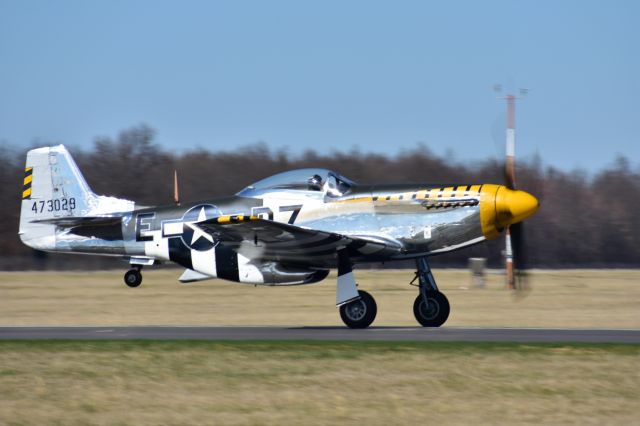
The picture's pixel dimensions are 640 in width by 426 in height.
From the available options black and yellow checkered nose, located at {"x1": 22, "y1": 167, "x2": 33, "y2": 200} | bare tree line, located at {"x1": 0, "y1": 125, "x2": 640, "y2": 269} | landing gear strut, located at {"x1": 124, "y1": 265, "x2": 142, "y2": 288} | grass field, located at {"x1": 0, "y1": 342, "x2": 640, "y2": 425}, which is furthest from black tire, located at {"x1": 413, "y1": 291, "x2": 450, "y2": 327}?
bare tree line, located at {"x1": 0, "y1": 125, "x2": 640, "y2": 269}

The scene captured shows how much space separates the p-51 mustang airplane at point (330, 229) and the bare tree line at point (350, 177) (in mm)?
31808

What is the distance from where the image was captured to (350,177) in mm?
57438

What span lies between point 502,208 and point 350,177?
40680 millimetres

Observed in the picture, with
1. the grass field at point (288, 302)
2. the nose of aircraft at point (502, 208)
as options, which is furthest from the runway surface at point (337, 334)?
the grass field at point (288, 302)

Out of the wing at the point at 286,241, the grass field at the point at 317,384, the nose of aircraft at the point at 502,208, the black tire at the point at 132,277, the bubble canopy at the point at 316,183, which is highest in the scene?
the bubble canopy at the point at 316,183

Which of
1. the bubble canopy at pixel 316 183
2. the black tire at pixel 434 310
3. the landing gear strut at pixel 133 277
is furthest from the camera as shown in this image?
the landing gear strut at pixel 133 277

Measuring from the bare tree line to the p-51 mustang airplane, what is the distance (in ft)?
104

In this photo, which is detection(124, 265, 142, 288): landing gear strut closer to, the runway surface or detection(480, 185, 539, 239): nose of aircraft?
the runway surface

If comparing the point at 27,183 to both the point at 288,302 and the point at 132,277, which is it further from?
the point at 288,302

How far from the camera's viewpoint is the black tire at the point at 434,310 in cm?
1761

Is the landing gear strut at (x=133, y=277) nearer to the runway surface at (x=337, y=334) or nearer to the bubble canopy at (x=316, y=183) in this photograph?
the runway surface at (x=337, y=334)

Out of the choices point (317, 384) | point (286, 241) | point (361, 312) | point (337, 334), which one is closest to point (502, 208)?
point (361, 312)

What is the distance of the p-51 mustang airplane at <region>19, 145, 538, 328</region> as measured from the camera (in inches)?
669

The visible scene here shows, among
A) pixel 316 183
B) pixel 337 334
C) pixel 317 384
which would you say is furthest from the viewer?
pixel 316 183
